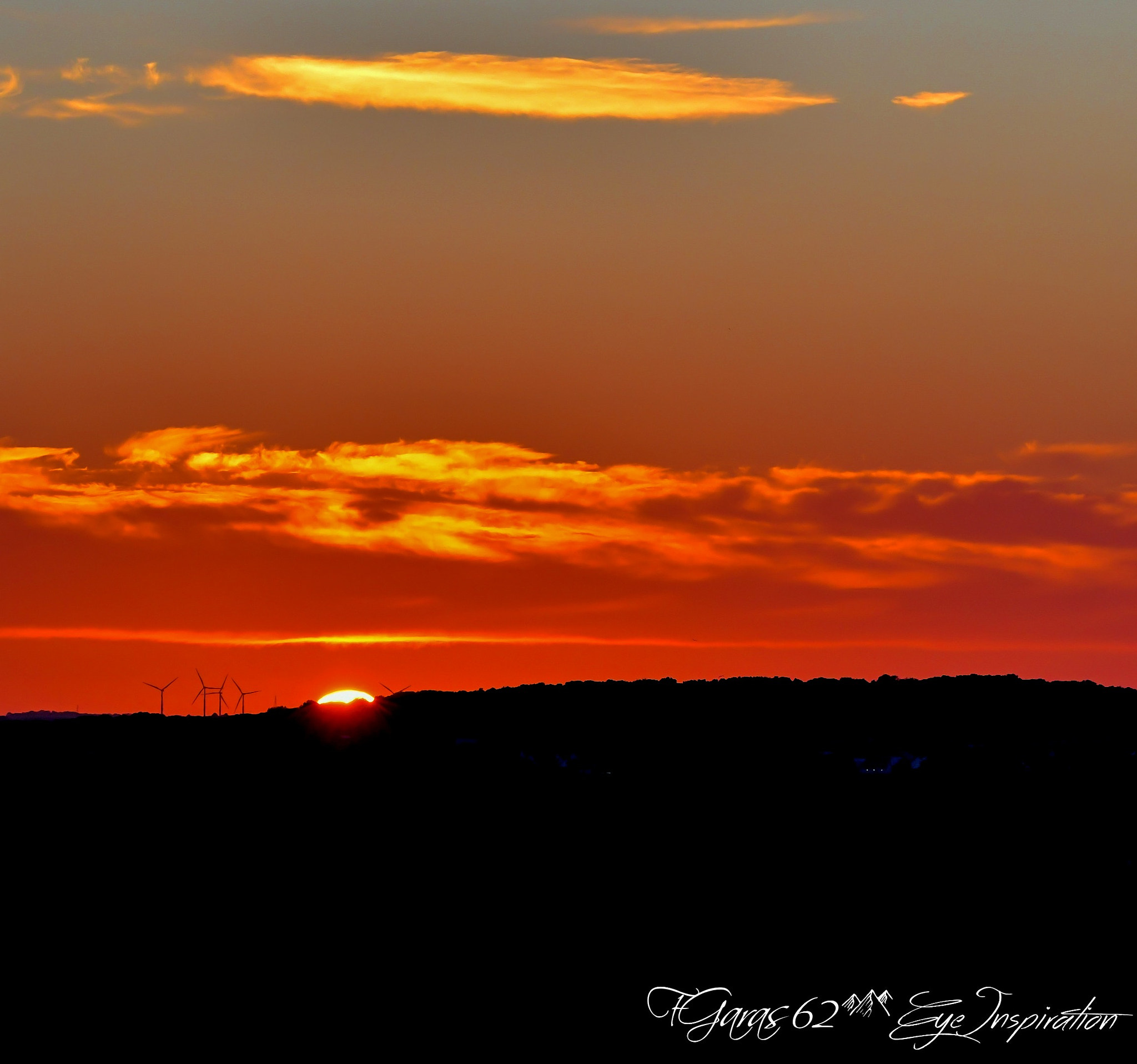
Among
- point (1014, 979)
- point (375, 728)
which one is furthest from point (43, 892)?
point (1014, 979)

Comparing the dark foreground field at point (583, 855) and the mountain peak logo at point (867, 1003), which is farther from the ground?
the dark foreground field at point (583, 855)

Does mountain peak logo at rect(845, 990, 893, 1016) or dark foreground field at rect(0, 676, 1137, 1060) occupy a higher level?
dark foreground field at rect(0, 676, 1137, 1060)

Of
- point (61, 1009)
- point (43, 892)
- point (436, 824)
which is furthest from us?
point (436, 824)

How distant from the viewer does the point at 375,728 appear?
8875 centimetres

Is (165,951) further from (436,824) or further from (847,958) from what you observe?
(847,958)

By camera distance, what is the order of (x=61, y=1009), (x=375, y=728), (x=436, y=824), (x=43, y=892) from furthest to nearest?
(x=375, y=728), (x=436, y=824), (x=43, y=892), (x=61, y=1009)

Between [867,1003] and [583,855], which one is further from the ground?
[583,855]

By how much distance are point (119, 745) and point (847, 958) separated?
40893 mm

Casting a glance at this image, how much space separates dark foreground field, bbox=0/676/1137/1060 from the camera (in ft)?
213

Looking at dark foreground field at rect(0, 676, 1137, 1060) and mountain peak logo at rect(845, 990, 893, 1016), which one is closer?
mountain peak logo at rect(845, 990, 893, 1016)

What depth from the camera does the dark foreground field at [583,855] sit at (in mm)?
64938

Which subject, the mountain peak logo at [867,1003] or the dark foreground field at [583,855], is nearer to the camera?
the mountain peak logo at [867,1003]

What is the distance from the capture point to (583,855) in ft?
251

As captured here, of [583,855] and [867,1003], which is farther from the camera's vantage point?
[583,855]
